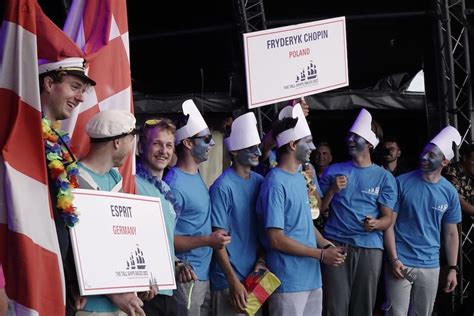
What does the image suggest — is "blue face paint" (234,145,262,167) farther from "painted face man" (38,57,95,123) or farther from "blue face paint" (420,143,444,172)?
"painted face man" (38,57,95,123)

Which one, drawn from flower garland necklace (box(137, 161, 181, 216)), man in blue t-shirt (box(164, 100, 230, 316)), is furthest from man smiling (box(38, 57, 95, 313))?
man in blue t-shirt (box(164, 100, 230, 316))

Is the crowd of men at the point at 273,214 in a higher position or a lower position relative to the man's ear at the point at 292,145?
lower

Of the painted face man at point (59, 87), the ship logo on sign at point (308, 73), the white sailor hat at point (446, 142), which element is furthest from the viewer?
the white sailor hat at point (446, 142)

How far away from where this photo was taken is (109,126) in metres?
4.50

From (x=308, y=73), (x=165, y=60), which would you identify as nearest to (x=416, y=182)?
(x=308, y=73)

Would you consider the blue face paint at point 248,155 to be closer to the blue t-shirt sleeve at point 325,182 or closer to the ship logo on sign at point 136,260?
the blue t-shirt sleeve at point 325,182

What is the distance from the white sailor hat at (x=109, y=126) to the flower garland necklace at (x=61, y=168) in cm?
24

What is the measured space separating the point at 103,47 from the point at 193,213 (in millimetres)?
1223

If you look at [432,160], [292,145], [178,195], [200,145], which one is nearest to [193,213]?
[178,195]

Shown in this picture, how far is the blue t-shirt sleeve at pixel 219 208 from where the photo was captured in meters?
6.23

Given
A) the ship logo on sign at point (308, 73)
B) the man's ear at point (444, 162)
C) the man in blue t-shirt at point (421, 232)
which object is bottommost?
the man in blue t-shirt at point (421, 232)

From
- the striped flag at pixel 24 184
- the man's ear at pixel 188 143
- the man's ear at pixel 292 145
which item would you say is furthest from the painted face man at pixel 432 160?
the striped flag at pixel 24 184

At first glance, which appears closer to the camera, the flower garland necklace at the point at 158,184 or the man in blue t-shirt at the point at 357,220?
the flower garland necklace at the point at 158,184

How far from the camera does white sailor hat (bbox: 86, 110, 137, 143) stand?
4492mm
